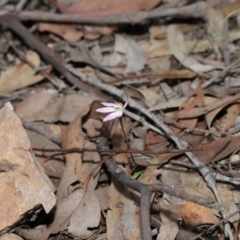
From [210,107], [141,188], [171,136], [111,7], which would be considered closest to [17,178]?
[141,188]

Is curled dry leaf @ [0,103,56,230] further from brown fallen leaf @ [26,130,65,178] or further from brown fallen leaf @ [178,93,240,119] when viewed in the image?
brown fallen leaf @ [178,93,240,119]

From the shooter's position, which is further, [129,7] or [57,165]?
[129,7]

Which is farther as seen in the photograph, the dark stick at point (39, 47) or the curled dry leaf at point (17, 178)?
the dark stick at point (39, 47)

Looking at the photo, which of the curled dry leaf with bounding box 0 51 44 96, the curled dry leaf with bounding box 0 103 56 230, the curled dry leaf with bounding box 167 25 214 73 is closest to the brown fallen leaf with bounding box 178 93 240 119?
the curled dry leaf with bounding box 167 25 214 73

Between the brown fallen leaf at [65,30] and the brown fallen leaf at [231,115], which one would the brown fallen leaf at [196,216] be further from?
the brown fallen leaf at [65,30]

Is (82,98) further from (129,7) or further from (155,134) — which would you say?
(129,7)

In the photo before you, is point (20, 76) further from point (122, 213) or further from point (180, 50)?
point (122, 213)

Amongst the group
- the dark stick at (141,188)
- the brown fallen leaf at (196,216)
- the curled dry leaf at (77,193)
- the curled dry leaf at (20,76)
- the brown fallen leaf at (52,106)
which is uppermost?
the curled dry leaf at (20,76)

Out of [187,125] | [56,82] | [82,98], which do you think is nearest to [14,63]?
[56,82]

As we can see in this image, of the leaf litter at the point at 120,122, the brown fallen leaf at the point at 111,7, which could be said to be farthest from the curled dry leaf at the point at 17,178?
the brown fallen leaf at the point at 111,7
